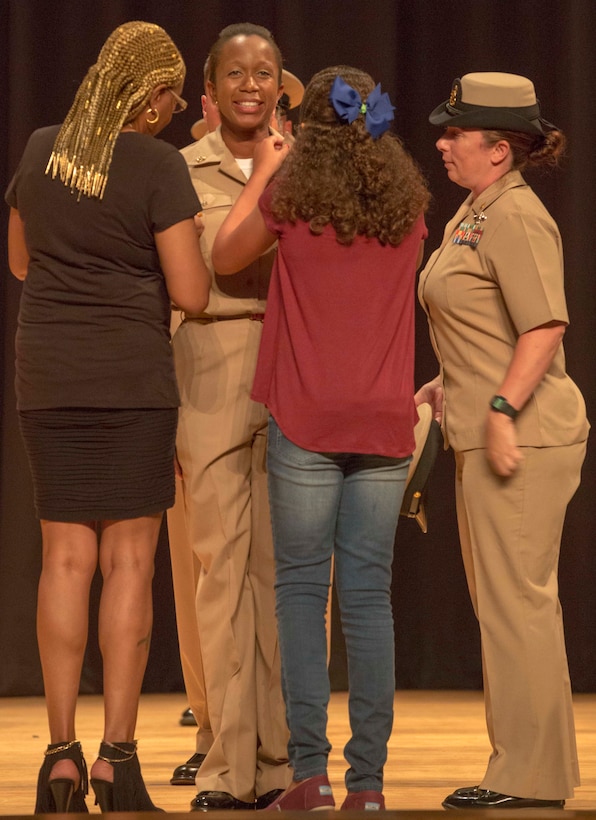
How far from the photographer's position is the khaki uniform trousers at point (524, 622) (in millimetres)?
2721

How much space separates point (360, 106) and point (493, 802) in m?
1.48

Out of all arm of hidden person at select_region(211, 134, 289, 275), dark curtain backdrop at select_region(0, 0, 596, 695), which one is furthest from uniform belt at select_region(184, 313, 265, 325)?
dark curtain backdrop at select_region(0, 0, 596, 695)

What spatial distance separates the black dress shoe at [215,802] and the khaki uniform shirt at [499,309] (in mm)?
910

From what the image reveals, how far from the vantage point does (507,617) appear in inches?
108

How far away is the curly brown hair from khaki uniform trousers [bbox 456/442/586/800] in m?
0.66

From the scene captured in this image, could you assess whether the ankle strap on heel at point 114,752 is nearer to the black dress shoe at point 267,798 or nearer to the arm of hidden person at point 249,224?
the black dress shoe at point 267,798

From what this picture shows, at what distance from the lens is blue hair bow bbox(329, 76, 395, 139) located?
2359mm

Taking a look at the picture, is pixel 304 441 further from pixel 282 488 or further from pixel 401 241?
pixel 401 241

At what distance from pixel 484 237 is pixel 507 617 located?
828mm

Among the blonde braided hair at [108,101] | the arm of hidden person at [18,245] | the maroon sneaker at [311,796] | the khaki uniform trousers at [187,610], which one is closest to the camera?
the maroon sneaker at [311,796]

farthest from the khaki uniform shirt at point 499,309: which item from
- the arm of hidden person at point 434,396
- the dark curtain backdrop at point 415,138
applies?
the dark curtain backdrop at point 415,138

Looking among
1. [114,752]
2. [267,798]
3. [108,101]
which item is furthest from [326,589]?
[108,101]

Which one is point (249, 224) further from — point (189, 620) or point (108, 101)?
point (189, 620)

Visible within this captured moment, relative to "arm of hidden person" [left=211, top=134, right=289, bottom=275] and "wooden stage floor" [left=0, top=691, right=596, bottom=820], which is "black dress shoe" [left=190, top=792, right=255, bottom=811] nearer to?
"wooden stage floor" [left=0, top=691, right=596, bottom=820]
